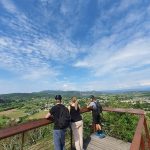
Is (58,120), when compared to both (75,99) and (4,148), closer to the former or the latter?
(75,99)

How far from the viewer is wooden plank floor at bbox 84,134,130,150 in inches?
237

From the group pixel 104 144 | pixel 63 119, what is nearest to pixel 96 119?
pixel 104 144

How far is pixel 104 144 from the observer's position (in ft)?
20.5

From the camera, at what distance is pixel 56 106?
464 cm

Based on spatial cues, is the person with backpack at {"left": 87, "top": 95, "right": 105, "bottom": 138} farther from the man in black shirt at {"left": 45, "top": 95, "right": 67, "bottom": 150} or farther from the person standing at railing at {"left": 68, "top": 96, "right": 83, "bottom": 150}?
the man in black shirt at {"left": 45, "top": 95, "right": 67, "bottom": 150}

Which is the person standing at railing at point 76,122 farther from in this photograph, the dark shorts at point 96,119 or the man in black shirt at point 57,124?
the dark shorts at point 96,119

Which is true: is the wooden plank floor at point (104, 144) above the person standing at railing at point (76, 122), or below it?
below

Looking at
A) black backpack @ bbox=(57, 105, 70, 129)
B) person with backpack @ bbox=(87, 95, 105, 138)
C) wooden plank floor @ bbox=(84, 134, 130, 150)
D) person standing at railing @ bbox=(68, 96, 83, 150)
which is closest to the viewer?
black backpack @ bbox=(57, 105, 70, 129)

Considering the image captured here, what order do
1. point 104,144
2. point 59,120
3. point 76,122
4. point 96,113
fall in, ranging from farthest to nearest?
1. point 96,113
2. point 104,144
3. point 76,122
4. point 59,120

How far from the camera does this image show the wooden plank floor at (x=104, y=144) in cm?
602

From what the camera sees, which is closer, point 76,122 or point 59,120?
point 59,120

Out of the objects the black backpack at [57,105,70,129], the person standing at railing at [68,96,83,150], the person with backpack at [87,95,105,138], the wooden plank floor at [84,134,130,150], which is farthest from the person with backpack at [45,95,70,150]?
the person with backpack at [87,95,105,138]

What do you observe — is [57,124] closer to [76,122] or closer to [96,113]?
[76,122]

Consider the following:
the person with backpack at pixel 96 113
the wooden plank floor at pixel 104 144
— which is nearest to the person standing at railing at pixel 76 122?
the wooden plank floor at pixel 104 144
